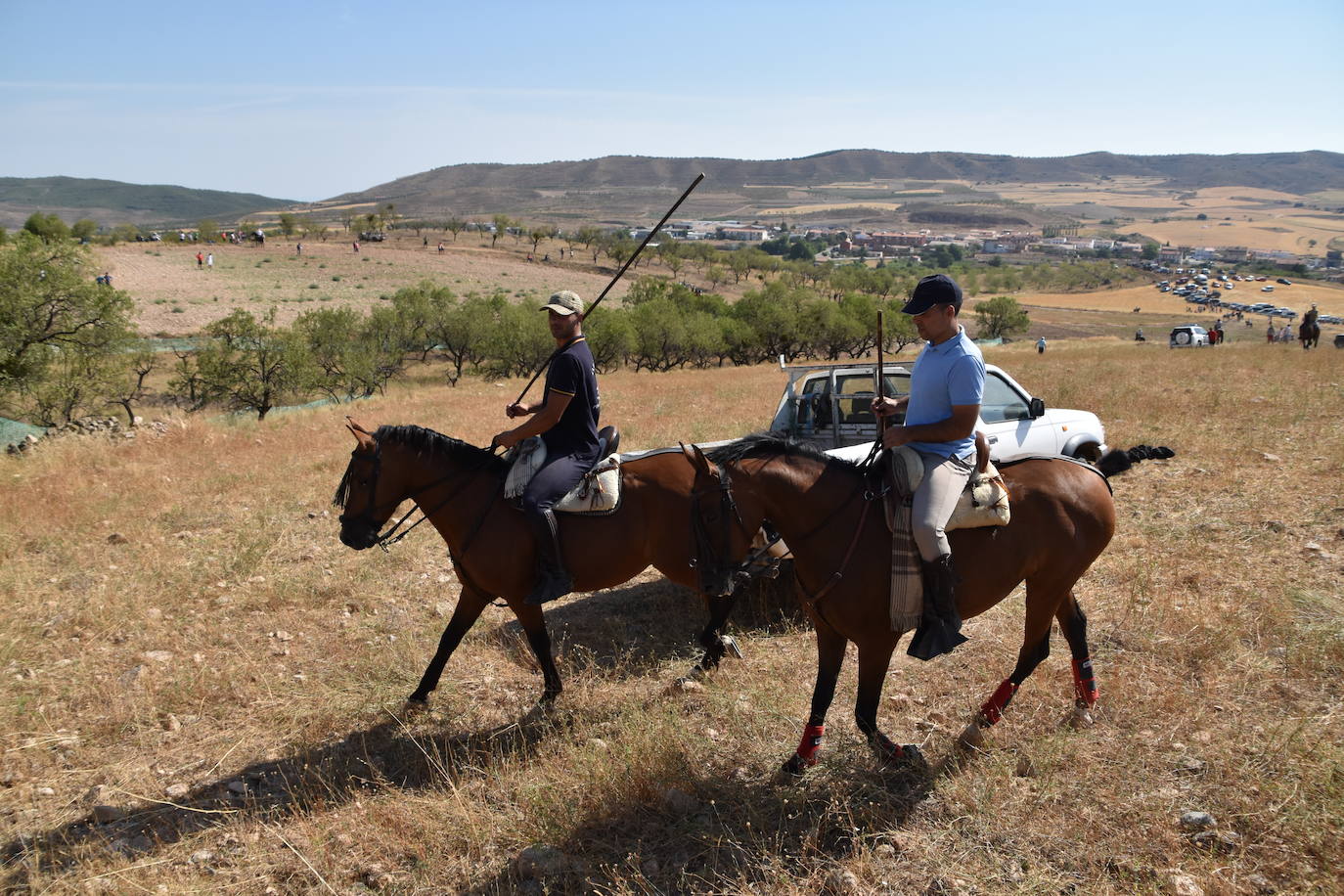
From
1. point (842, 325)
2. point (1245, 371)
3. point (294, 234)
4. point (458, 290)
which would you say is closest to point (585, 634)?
point (1245, 371)

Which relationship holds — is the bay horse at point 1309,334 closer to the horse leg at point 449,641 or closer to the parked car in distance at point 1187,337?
the parked car in distance at point 1187,337

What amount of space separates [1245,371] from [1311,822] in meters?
19.4

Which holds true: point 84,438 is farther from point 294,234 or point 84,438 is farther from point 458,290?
point 294,234

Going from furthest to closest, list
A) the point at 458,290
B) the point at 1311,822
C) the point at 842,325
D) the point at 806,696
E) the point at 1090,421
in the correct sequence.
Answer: the point at 458,290 < the point at 842,325 < the point at 1090,421 < the point at 806,696 < the point at 1311,822

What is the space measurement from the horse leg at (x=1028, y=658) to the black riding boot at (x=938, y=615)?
35.7 inches

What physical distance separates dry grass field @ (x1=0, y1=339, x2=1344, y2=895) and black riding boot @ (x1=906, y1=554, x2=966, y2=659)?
32.1 inches

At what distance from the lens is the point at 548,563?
5461mm

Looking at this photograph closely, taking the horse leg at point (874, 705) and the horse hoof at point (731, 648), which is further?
the horse hoof at point (731, 648)

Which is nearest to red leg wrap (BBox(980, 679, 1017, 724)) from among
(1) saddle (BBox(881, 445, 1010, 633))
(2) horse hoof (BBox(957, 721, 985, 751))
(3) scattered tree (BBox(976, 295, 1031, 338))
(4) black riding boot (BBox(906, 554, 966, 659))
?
(2) horse hoof (BBox(957, 721, 985, 751))

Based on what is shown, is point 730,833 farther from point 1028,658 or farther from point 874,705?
point 1028,658

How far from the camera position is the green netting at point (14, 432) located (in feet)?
51.6

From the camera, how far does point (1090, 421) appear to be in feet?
31.3

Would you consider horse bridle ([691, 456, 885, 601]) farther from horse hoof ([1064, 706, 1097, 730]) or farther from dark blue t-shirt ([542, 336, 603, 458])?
horse hoof ([1064, 706, 1097, 730])

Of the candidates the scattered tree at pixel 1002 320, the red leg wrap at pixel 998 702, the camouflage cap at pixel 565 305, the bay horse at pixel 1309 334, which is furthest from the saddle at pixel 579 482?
the scattered tree at pixel 1002 320
